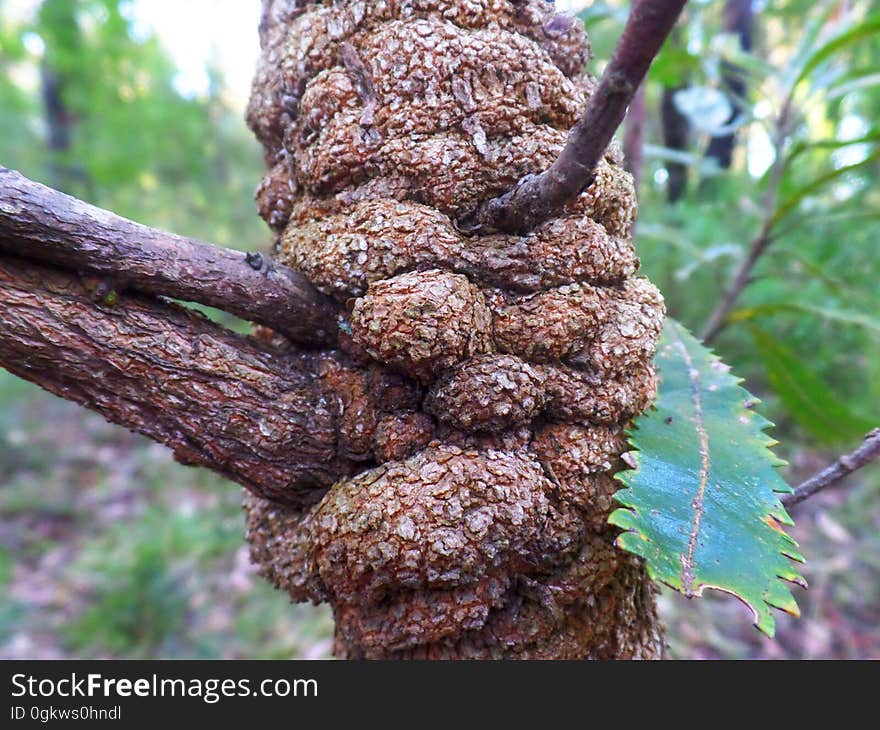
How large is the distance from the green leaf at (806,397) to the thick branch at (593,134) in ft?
3.16

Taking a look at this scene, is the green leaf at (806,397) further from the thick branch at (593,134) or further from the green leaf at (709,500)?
the thick branch at (593,134)

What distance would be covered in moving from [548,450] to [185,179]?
4002 millimetres

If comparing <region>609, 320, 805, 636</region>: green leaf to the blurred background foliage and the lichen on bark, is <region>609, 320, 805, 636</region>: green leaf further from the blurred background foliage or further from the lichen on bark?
the blurred background foliage

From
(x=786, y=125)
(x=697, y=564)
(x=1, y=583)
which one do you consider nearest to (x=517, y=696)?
(x=697, y=564)

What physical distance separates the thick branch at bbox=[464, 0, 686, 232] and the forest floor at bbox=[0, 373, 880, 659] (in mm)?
1586

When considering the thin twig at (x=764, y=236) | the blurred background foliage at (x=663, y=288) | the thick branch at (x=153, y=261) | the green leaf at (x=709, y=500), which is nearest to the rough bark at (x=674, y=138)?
the blurred background foliage at (x=663, y=288)

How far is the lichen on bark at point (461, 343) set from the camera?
0.71 meters

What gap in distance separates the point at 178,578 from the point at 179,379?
2520 mm

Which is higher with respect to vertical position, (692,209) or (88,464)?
(88,464)

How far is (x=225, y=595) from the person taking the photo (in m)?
2.77

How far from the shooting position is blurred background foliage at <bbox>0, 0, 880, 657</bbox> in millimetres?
1646

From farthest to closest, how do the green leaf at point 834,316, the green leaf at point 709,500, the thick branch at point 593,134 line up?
the green leaf at point 834,316, the green leaf at point 709,500, the thick branch at point 593,134

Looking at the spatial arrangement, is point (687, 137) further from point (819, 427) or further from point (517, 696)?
point (517, 696)

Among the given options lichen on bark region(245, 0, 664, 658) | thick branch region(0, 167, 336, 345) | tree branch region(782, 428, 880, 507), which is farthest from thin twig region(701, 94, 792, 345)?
thick branch region(0, 167, 336, 345)
